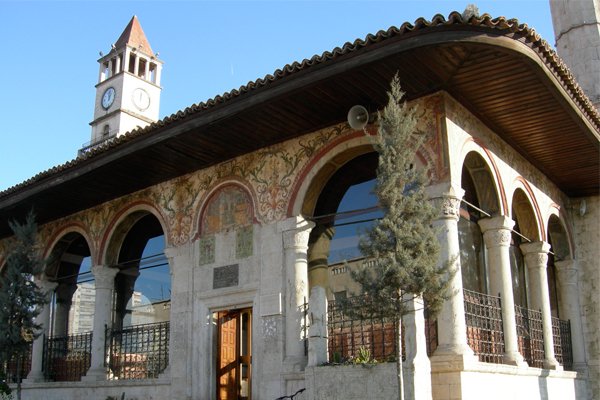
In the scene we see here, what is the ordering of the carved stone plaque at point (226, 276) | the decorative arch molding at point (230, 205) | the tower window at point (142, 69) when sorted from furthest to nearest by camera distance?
the tower window at point (142, 69), the decorative arch molding at point (230, 205), the carved stone plaque at point (226, 276)

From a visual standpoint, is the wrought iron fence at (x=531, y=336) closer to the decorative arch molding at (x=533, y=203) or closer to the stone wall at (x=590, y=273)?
the decorative arch molding at (x=533, y=203)

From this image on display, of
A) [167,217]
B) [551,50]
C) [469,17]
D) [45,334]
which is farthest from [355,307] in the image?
[45,334]

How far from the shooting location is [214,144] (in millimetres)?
Result: 10828

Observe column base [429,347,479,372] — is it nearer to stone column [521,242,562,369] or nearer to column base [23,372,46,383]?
stone column [521,242,562,369]

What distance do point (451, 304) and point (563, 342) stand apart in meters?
5.29

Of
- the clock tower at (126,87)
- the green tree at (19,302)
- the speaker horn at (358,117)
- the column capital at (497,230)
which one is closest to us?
the speaker horn at (358,117)

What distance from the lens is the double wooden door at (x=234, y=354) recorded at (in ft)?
35.4

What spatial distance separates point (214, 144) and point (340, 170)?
210 centimetres

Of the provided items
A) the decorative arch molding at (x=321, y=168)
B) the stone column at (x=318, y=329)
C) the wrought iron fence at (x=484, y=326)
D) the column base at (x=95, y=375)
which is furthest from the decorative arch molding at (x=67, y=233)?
the wrought iron fence at (x=484, y=326)

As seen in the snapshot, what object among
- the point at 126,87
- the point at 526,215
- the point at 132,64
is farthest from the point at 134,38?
the point at 526,215

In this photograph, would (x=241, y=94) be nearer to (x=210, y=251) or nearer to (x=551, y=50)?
(x=210, y=251)

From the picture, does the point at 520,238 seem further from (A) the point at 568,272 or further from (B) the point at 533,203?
(A) the point at 568,272

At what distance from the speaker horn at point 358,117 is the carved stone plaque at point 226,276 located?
122 inches

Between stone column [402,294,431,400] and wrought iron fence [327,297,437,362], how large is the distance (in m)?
0.97
